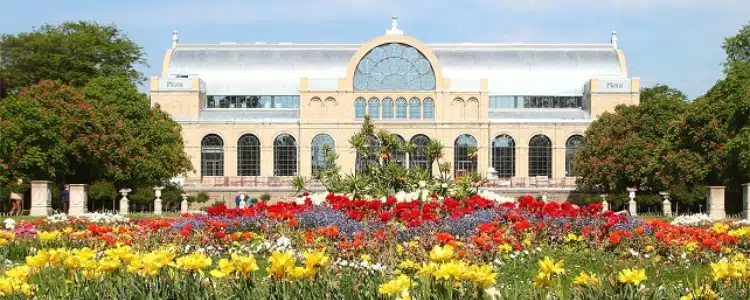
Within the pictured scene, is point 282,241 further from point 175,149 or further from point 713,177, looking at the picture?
point 175,149

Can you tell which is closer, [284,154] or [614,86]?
[284,154]

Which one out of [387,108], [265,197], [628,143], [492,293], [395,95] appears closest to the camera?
[492,293]

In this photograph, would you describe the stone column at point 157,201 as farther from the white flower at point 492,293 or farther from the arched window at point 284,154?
the white flower at point 492,293

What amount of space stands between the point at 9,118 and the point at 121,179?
6.92 m

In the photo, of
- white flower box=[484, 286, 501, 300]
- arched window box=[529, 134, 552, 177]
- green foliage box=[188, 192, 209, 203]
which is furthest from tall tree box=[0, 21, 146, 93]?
white flower box=[484, 286, 501, 300]

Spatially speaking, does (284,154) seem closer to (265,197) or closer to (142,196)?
(265,197)

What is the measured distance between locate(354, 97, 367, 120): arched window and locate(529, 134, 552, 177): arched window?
12.1m

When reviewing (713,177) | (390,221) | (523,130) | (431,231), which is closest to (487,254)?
(431,231)

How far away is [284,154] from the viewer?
67875mm

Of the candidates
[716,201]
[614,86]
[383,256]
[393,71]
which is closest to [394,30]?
[393,71]

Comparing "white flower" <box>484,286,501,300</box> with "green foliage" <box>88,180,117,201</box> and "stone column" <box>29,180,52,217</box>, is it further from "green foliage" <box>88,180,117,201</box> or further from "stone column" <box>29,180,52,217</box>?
"green foliage" <box>88,180,117,201</box>

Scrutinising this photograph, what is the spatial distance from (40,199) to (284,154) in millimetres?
35303

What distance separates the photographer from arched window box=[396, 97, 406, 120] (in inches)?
2630

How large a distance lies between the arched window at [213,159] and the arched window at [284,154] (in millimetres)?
3761
